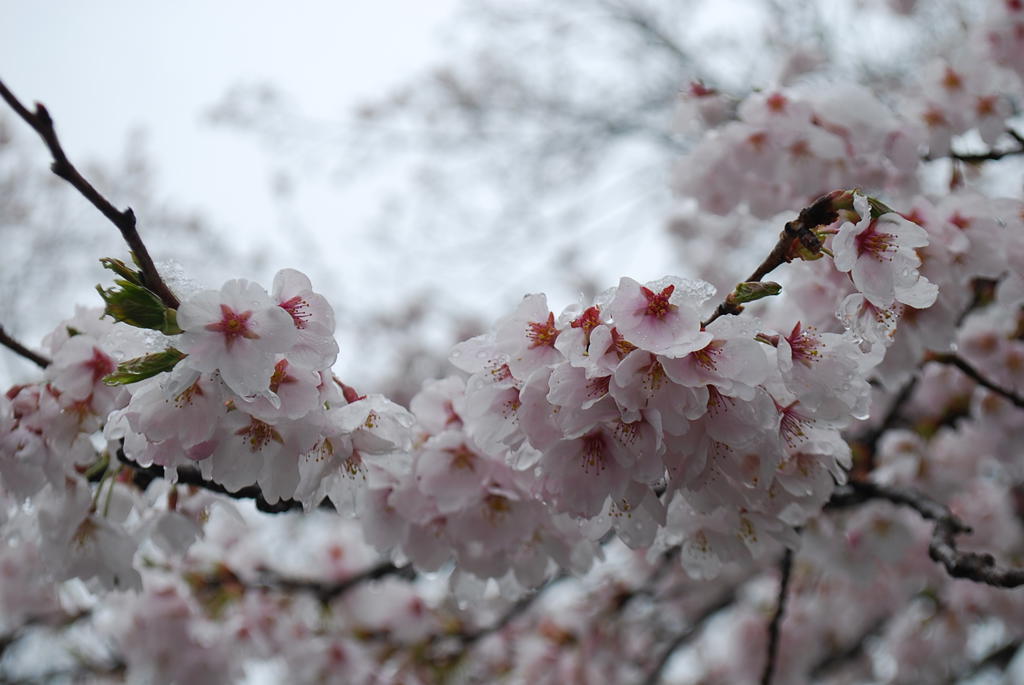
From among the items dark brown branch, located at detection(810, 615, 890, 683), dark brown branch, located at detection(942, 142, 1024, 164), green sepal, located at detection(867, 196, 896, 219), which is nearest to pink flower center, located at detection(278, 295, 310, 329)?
green sepal, located at detection(867, 196, 896, 219)

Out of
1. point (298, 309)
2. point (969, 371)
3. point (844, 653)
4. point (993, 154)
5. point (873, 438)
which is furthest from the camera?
point (844, 653)

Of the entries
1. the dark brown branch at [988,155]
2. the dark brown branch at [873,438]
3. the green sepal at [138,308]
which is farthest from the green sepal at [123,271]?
the dark brown branch at [988,155]

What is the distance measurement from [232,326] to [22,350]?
572 millimetres

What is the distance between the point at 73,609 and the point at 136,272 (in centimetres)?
229

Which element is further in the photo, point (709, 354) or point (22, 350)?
point (22, 350)

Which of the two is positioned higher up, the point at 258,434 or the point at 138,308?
the point at 138,308

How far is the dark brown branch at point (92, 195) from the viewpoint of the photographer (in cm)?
95

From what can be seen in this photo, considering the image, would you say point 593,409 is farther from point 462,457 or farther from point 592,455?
point 462,457

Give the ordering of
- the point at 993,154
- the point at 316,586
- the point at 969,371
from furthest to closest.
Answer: the point at 316,586, the point at 993,154, the point at 969,371

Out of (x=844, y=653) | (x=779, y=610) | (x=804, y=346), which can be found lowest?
(x=844, y=653)

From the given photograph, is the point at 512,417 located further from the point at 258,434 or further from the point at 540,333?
the point at 258,434

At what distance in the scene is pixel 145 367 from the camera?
1.06 meters

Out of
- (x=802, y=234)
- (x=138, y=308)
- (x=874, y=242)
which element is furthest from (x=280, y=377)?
(x=874, y=242)

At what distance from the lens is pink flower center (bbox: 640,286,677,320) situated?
1024 millimetres
